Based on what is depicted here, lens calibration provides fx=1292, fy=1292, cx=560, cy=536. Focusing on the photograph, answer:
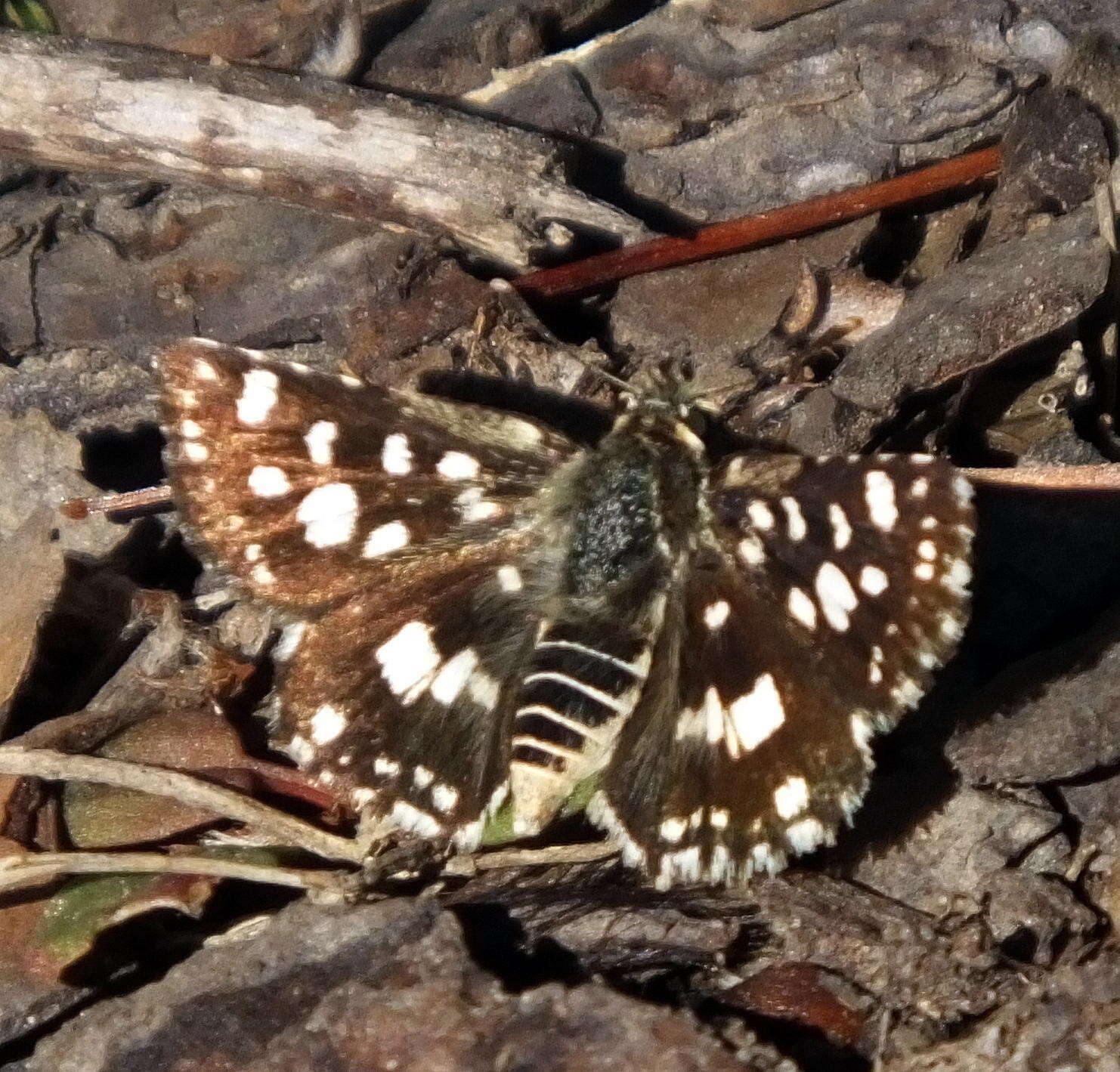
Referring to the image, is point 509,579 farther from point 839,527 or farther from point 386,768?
point 839,527

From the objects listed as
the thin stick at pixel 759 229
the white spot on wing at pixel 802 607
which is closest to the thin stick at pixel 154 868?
the white spot on wing at pixel 802 607

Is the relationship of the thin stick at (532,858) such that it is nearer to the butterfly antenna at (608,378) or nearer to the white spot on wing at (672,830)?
the white spot on wing at (672,830)

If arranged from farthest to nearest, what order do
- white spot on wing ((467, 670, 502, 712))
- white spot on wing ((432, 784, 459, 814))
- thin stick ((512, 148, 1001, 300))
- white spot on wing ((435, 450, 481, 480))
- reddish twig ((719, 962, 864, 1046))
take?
thin stick ((512, 148, 1001, 300)) < white spot on wing ((435, 450, 481, 480)) < white spot on wing ((467, 670, 502, 712)) < white spot on wing ((432, 784, 459, 814)) < reddish twig ((719, 962, 864, 1046))

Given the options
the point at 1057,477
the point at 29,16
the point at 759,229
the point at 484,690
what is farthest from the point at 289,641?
the point at 29,16

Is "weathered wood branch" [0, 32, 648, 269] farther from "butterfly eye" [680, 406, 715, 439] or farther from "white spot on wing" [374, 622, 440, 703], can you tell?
"white spot on wing" [374, 622, 440, 703]

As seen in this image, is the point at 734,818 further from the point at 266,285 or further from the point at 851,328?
the point at 266,285

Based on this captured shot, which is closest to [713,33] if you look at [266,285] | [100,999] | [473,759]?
[266,285]

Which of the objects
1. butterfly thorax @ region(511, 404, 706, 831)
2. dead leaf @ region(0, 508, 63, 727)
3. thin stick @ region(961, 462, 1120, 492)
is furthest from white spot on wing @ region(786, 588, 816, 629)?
dead leaf @ region(0, 508, 63, 727)
